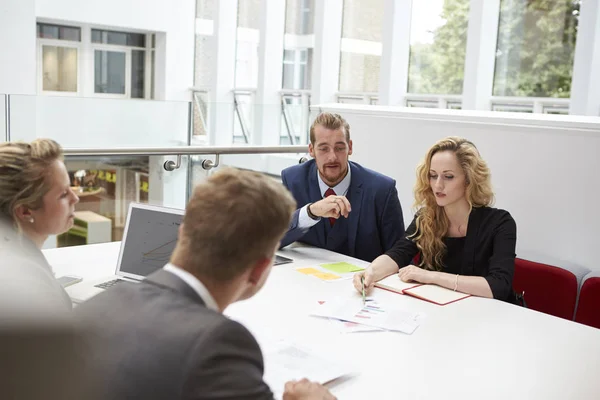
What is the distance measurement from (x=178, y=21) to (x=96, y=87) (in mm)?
2520

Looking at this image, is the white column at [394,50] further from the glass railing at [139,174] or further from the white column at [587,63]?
the white column at [587,63]

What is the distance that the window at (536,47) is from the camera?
24.6 feet

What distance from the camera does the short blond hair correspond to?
159 centimetres

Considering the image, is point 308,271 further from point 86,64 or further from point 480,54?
point 86,64

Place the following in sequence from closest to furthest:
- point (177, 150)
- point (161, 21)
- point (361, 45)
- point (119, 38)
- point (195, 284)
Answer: point (195, 284), point (177, 150), point (361, 45), point (161, 21), point (119, 38)

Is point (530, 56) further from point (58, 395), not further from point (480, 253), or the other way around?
point (58, 395)

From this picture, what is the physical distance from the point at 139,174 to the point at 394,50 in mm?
4577

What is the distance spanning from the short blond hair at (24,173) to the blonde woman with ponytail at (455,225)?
143cm

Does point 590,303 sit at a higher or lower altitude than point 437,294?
lower

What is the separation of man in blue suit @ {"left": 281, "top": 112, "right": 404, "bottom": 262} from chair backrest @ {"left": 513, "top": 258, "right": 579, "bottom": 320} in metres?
0.66

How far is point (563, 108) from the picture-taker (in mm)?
7594

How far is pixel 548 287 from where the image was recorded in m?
3.08

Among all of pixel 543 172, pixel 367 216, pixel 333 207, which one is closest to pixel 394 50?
pixel 543 172

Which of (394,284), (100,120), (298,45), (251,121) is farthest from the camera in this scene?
(298,45)
